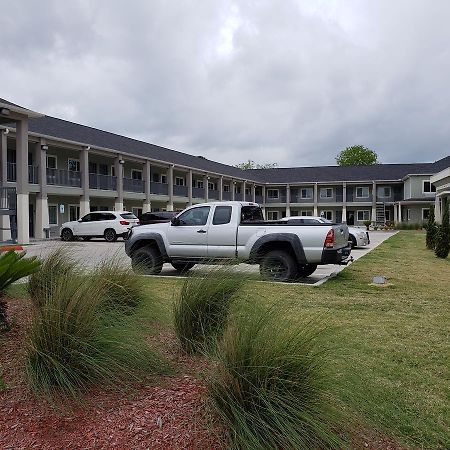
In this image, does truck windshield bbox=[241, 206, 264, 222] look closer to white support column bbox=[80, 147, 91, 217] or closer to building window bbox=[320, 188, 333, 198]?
white support column bbox=[80, 147, 91, 217]

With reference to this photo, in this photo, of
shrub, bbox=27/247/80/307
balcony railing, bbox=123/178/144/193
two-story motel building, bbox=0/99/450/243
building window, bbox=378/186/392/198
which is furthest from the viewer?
building window, bbox=378/186/392/198

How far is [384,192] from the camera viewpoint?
202 ft

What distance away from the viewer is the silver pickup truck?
10.6 meters

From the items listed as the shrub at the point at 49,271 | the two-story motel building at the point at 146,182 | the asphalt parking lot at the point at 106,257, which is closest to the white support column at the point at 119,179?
the two-story motel building at the point at 146,182

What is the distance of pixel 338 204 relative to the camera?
62.3 meters

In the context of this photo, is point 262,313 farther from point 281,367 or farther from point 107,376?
point 107,376

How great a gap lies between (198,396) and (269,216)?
63.7m

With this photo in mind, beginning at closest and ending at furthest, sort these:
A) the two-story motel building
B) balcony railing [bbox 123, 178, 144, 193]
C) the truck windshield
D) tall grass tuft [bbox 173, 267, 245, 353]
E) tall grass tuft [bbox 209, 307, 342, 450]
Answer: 1. tall grass tuft [bbox 209, 307, 342, 450]
2. tall grass tuft [bbox 173, 267, 245, 353]
3. the truck windshield
4. the two-story motel building
5. balcony railing [bbox 123, 178, 144, 193]

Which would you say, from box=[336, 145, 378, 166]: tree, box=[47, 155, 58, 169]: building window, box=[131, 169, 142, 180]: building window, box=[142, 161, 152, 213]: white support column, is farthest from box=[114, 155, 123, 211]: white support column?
box=[336, 145, 378, 166]: tree

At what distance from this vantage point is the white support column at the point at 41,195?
2764cm

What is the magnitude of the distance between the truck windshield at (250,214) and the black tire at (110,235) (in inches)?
642

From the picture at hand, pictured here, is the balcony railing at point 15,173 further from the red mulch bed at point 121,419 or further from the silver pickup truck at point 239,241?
the red mulch bed at point 121,419

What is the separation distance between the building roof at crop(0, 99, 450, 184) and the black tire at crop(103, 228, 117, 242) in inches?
260

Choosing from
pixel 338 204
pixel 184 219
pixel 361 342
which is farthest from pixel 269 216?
pixel 361 342
